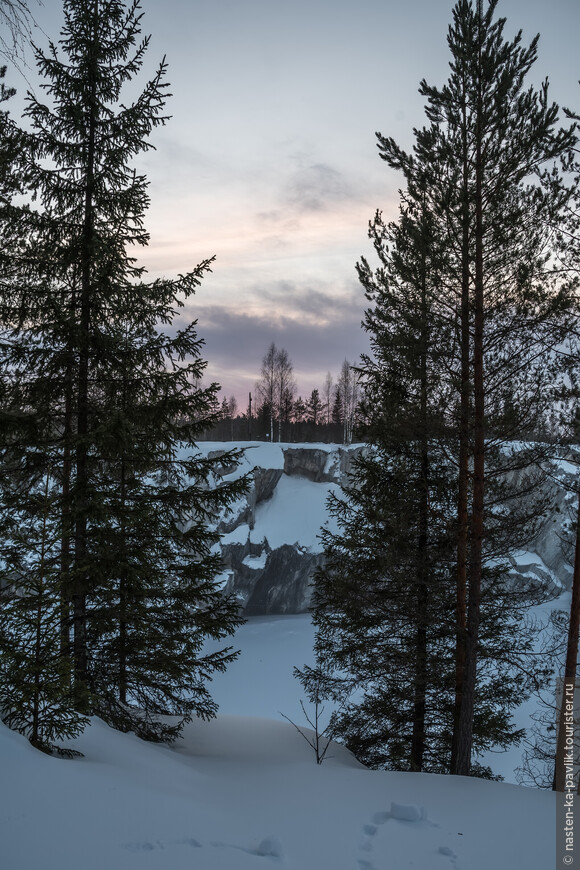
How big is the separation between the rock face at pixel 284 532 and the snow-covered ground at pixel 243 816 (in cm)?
2179

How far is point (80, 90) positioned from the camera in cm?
658

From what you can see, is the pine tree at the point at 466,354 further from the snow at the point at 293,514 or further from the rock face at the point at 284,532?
the snow at the point at 293,514

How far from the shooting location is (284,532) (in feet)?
105

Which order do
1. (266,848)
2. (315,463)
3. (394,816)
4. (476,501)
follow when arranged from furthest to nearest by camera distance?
(315,463) → (476,501) → (394,816) → (266,848)

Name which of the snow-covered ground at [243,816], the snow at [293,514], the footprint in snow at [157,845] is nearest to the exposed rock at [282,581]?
the snow at [293,514]

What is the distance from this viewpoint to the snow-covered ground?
2889 millimetres

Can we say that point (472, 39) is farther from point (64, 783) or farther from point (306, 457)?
point (306, 457)

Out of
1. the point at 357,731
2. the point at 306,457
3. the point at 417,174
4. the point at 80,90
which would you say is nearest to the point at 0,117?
the point at 80,90

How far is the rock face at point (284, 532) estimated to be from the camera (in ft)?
98.0

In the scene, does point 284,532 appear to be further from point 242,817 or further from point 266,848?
point 266,848

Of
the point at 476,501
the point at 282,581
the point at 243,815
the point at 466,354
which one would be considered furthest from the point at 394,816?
the point at 282,581

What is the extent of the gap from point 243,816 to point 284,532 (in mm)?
28075

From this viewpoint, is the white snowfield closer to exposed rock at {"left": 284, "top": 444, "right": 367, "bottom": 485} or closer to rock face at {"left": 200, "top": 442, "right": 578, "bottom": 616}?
rock face at {"left": 200, "top": 442, "right": 578, "bottom": 616}

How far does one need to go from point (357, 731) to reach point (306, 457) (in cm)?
2913
